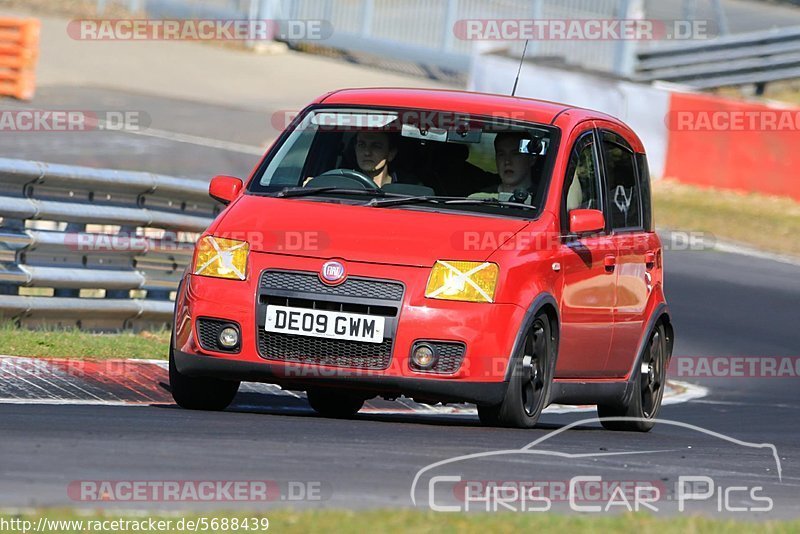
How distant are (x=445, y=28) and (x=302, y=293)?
24.8 meters

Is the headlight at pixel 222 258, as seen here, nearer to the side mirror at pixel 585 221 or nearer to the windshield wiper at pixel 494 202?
the windshield wiper at pixel 494 202

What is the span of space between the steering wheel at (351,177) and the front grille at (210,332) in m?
1.15

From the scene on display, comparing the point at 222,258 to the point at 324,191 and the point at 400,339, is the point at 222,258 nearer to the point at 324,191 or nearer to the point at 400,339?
the point at 324,191

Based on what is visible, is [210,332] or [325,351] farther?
[210,332]

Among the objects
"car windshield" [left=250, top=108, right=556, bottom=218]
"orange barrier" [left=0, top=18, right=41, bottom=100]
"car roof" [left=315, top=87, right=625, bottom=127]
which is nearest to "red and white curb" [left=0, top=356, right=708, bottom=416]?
"car windshield" [left=250, top=108, right=556, bottom=218]

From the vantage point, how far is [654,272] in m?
10.2

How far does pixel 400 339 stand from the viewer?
7.86m

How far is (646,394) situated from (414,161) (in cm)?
229

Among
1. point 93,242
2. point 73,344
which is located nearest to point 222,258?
point 73,344

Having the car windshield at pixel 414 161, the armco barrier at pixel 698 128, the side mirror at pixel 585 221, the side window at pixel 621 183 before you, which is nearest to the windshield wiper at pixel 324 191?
the car windshield at pixel 414 161

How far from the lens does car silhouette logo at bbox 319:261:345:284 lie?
26.0 ft

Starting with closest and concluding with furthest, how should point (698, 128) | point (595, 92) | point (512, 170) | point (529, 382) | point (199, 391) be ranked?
point (529, 382)
point (199, 391)
point (512, 170)
point (698, 128)
point (595, 92)

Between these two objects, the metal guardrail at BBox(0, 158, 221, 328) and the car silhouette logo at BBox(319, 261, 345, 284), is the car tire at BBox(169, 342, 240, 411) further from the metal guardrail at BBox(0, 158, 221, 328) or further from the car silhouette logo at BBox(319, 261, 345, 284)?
the metal guardrail at BBox(0, 158, 221, 328)

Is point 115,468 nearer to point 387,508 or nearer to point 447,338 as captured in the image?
point 387,508
